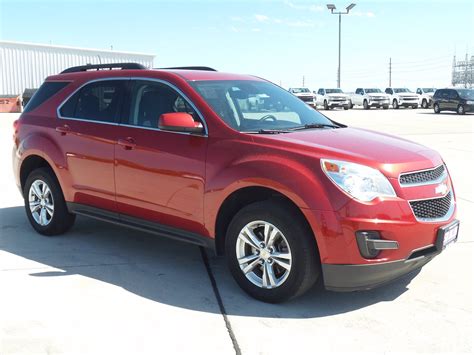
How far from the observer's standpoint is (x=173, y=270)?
192 inches

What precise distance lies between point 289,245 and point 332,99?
124ft

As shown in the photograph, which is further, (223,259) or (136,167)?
(223,259)

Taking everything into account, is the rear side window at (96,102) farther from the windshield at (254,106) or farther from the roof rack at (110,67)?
the windshield at (254,106)

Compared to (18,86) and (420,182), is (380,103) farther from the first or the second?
(420,182)

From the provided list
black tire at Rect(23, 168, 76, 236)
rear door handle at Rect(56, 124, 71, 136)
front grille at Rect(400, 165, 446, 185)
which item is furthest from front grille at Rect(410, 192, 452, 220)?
black tire at Rect(23, 168, 76, 236)

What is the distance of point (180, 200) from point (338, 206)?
1.48 metres

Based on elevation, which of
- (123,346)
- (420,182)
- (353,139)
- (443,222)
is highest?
(353,139)

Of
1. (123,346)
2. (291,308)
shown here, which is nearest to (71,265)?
(123,346)

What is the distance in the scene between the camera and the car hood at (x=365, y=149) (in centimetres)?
383

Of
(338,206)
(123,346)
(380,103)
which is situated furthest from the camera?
(380,103)

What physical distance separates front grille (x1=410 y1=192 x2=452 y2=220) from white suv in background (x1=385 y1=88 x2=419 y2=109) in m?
39.7

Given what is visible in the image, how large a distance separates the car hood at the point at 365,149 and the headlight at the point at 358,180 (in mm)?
58

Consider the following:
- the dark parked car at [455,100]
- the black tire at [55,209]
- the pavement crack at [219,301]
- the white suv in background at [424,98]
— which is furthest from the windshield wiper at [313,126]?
the white suv in background at [424,98]

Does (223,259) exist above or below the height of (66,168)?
below
